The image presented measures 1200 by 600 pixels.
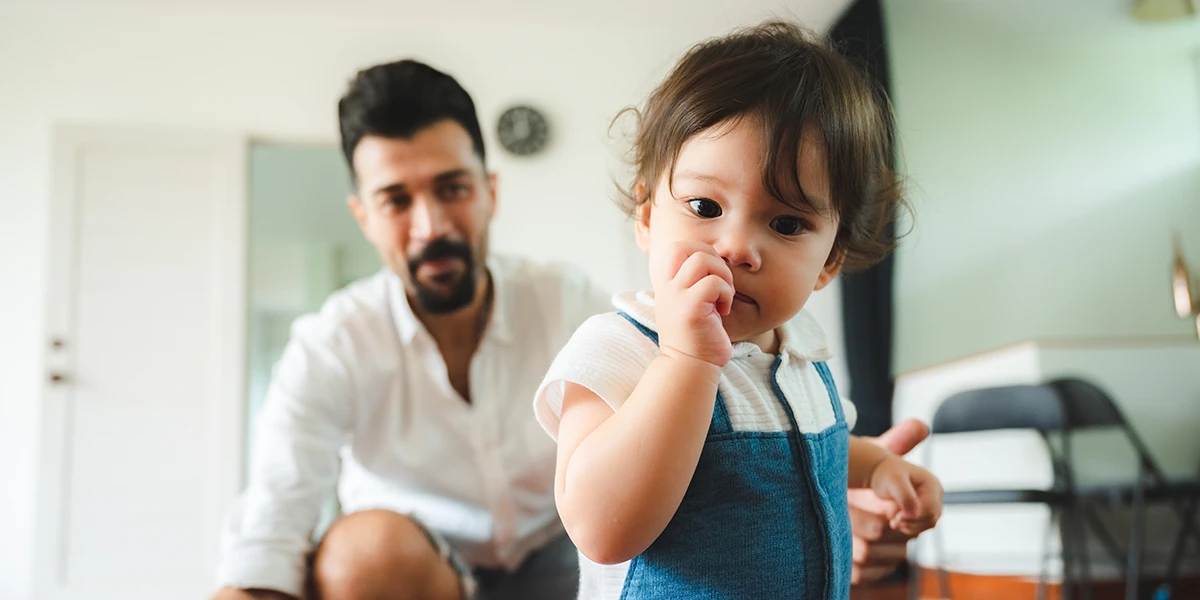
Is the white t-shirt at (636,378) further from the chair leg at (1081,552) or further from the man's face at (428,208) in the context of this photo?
the chair leg at (1081,552)

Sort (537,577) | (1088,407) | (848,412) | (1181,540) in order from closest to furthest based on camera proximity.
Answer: (848,412) → (537,577) → (1181,540) → (1088,407)

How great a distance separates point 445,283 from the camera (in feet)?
4.57

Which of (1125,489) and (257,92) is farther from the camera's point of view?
(257,92)

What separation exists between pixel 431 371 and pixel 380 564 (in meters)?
0.33

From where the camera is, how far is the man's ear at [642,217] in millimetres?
668

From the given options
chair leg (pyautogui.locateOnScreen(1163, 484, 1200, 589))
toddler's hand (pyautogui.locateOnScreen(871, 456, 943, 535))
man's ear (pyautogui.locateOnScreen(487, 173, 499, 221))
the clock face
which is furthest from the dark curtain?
toddler's hand (pyautogui.locateOnScreen(871, 456, 943, 535))

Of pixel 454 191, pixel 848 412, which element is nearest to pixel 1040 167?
pixel 454 191

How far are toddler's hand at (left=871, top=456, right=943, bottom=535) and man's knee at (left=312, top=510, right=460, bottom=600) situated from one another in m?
0.64

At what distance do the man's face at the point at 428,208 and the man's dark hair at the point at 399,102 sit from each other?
1 cm

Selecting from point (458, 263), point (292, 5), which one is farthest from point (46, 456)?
point (458, 263)

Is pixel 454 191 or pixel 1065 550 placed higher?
pixel 454 191

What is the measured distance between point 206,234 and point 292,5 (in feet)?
3.53

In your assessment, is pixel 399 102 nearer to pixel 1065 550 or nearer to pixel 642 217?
pixel 642 217

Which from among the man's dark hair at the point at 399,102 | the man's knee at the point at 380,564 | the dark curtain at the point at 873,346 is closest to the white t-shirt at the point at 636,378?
the man's knee at the point at 380,564
